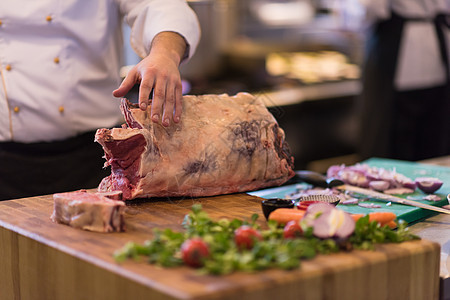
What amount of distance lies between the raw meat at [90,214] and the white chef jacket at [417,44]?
325 cm

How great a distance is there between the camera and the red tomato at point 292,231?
4.78ft

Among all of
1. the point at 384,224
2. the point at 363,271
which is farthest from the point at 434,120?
the point at 363,271

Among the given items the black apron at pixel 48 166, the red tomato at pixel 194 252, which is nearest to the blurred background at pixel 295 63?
the black apron at pixel 48 166

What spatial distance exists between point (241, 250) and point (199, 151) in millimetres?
693

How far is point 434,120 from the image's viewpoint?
476 centimetres

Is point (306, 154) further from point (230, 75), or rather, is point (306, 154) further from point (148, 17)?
point (148, 17)

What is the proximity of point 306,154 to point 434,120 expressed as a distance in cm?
121

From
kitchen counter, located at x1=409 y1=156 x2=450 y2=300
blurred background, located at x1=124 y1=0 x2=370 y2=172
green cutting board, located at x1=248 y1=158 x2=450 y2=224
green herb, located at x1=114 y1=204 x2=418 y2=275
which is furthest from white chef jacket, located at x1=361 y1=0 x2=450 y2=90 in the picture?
green herb, located at x1=114 y1=204 x2=418 y2=275

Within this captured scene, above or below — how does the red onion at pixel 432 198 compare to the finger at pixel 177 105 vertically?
below

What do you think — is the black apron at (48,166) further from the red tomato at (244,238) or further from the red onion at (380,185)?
the red tomato at (244,238)

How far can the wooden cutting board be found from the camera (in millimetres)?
1222

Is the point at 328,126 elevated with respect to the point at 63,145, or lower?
lower

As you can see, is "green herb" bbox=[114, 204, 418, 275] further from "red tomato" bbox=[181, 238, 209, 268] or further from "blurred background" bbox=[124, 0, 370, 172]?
"blurred background" bbox=[124, 0, 370, 172]

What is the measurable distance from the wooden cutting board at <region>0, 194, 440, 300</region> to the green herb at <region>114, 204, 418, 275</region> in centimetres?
2
